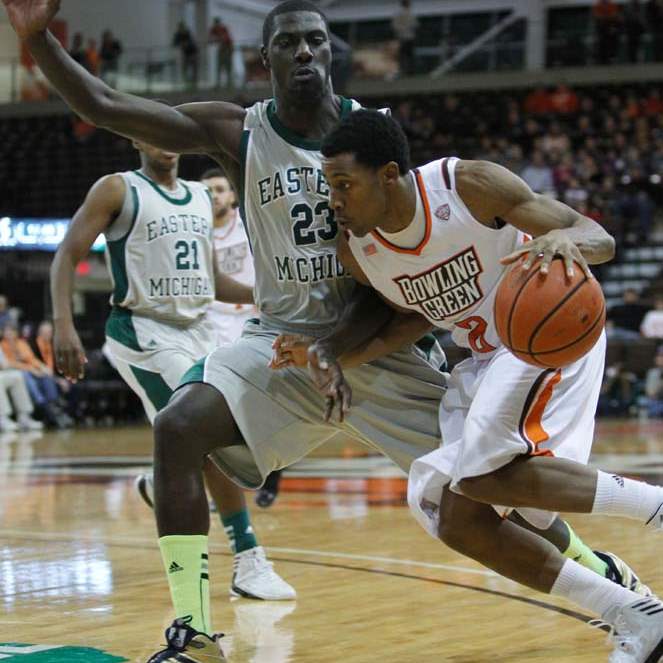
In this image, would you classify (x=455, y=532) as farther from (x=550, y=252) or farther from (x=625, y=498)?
(x=550, y=252)

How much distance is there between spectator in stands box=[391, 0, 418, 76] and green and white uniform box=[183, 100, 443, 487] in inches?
774

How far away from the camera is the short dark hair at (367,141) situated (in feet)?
11.8

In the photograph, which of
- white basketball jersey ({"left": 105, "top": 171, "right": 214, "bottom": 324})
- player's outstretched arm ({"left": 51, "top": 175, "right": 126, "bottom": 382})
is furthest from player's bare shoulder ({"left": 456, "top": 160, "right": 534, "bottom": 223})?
white basketball jersey ({"left": 105, "top": 171, "right": 214, "bottom": 324})

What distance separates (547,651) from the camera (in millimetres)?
3713

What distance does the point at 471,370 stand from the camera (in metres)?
3.88

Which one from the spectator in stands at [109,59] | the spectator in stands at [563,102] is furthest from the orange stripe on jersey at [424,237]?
the spectator in stands at [109,59]

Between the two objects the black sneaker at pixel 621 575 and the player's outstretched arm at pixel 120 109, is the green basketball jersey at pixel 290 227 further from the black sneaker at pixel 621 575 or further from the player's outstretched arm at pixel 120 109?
the black sneaker at pixel 621 575

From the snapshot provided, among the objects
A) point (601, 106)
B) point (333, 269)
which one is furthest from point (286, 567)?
point (601, 106)

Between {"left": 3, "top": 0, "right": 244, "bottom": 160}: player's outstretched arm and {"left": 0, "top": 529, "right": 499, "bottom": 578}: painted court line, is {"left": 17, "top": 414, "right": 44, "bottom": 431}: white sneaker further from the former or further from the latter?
{"left": 3, "top": 0, "right": 244, "bottom": 160}: player's outstretched arm

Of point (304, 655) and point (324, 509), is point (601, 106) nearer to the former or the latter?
point (324, 509)

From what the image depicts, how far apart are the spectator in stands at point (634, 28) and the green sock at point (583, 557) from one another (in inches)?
745

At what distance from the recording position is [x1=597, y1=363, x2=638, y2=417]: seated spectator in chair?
1642cm

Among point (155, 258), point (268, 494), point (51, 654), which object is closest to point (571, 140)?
point (268, 494)

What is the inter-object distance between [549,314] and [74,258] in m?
2.80
